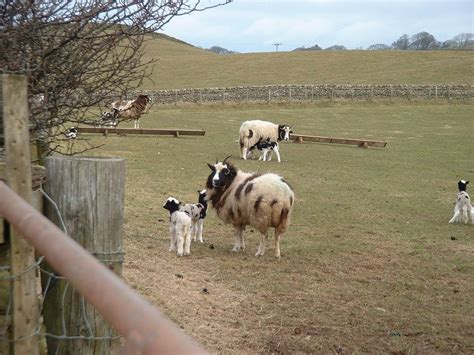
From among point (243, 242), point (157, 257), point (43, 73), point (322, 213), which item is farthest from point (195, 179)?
point (43, 73)

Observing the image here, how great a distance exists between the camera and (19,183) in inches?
124

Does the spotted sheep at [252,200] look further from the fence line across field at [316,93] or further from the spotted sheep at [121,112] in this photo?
the fence line across field at [316,93]

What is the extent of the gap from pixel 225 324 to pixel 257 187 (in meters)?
3.35

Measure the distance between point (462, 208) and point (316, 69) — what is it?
207ft

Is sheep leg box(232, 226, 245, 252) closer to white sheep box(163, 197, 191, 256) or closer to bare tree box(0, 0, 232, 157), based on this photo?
white sheep box(163, 197, 191, 256)

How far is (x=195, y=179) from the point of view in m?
16.3

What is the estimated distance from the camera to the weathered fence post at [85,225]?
336 centimetres

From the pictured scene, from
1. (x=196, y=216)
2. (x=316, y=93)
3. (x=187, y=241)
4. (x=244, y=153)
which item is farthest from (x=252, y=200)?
(x=316, y=93)

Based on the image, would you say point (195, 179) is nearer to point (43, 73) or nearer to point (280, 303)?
point (280, 303)

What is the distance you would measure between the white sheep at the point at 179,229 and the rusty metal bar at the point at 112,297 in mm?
6927

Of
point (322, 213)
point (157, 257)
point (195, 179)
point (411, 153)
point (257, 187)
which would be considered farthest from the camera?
point (411, 153)

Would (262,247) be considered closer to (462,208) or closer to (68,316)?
(462,208)

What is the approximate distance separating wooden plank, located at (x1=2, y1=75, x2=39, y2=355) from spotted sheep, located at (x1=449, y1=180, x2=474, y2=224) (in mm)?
10738

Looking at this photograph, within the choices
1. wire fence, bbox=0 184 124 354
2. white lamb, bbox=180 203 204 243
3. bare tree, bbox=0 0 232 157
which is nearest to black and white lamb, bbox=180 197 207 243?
white lamb, bbox=180 203 204 243
